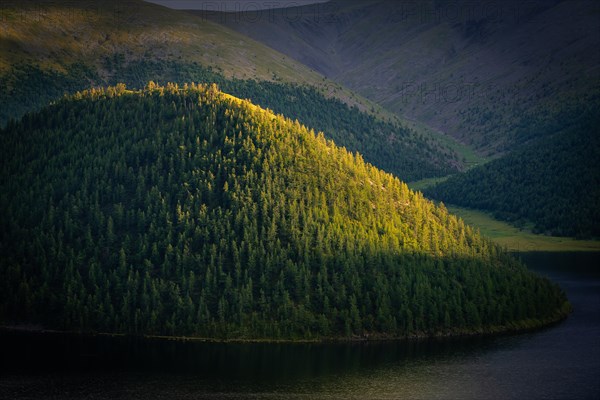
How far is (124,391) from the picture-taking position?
19050 centimetres

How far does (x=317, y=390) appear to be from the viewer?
7579 inches

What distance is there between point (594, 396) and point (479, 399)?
85.9 ft

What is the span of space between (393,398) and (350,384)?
14.5 meters

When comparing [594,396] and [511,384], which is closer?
[594,396]

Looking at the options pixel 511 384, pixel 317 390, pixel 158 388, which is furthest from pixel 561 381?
pixel 158 388

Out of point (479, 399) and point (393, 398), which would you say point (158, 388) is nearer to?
point (393, 398)

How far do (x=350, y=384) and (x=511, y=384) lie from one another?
128ft

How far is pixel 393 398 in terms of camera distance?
18700 cm

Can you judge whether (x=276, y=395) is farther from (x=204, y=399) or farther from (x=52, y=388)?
(x=52, y=388)

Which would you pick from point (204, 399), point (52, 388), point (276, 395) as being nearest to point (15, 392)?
point (52, 388)

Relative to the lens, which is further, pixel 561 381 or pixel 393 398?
pixel 561 381

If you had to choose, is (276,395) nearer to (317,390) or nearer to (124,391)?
(317,390)

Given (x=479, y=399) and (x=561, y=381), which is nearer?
(x=479, y=399)

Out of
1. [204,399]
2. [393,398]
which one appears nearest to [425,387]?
[393,398]
